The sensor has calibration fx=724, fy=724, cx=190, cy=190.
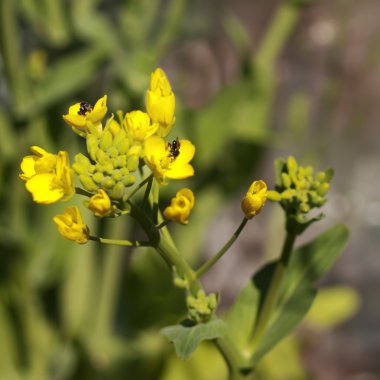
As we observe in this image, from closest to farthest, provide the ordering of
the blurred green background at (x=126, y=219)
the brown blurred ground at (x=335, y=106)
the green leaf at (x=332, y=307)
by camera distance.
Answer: the blurred green background at (x=126, y=219) < the green leaf at (x=332, y=307) < the brown blurred ground at (x=335, y=106)

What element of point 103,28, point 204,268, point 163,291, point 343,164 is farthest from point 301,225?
point 343,164

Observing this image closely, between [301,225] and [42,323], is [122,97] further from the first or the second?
[301,225]

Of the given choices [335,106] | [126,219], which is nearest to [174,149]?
[126,219]

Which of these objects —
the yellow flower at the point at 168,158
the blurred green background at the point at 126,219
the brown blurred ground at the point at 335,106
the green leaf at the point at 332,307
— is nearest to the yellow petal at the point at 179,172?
the yellow flower at the point at 168,158

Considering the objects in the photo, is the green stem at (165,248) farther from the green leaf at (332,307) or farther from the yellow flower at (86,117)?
the green leaf at (332,307)

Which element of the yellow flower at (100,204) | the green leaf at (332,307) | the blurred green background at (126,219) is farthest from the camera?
the green leaf at (332,307)

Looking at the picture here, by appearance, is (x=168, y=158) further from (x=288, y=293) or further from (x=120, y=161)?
(x=288, y=293)

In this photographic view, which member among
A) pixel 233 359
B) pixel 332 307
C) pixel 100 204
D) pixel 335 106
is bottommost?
pixel 332 307
